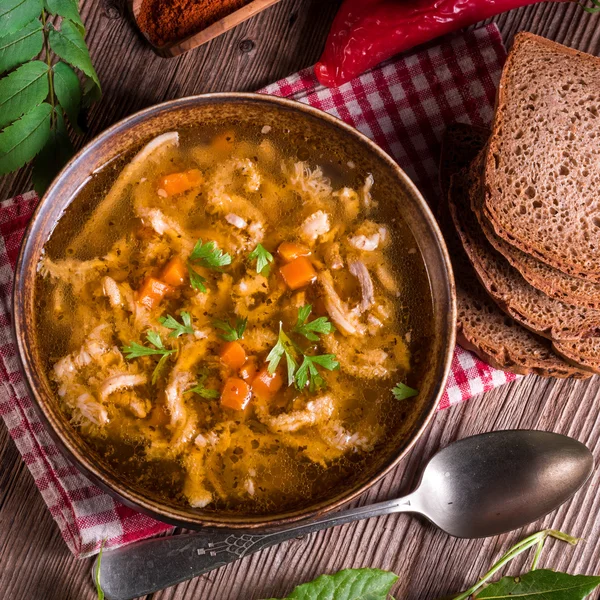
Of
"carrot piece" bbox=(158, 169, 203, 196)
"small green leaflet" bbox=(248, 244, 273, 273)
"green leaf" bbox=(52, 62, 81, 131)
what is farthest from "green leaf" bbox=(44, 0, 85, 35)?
"small green leaflet" bbox=(248, 244, 273, 273)

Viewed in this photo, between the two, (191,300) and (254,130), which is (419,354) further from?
(254,130)

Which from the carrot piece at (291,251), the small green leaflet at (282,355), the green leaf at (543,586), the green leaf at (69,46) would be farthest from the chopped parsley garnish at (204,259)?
the green leaf at (543,586)

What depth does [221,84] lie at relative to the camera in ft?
11.4

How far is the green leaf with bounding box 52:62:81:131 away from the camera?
312 cm

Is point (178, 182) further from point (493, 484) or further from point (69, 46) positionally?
point (493, 484)

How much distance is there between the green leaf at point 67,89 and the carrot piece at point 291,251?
1082mm

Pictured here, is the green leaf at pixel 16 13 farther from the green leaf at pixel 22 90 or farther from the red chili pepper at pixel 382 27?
the red chili pepper at pixel 382 27

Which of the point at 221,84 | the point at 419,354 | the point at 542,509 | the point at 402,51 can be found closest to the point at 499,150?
the point at 402,51

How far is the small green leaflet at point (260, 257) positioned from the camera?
295 cm

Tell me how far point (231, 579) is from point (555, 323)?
1.89m

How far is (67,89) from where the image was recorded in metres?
3.13

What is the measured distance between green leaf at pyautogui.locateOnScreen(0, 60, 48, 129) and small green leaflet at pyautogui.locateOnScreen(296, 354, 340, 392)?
1.58 meters

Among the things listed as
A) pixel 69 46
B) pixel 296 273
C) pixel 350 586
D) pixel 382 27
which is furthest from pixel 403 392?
pixel 69 46

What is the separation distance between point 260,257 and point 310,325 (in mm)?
346
